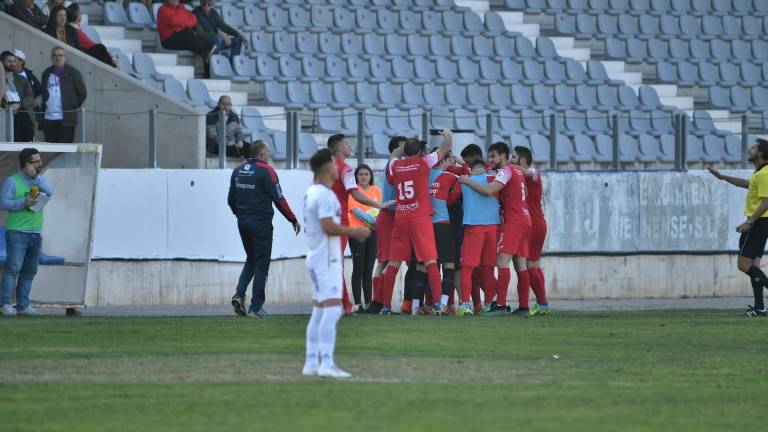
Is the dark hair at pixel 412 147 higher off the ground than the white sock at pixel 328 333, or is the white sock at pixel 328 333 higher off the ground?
the dark hair at pixel 412 147

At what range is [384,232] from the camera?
18016mm

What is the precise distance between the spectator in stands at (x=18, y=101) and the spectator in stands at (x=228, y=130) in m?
2.39

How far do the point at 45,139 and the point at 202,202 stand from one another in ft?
7.34

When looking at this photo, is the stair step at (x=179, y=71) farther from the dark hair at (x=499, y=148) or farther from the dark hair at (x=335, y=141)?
the dark hair at (x=499, y=148)

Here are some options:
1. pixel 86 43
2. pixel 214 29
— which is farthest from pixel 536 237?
pixel 214 29

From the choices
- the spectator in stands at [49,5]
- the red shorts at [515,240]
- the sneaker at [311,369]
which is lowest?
the sneaker at [311,369]

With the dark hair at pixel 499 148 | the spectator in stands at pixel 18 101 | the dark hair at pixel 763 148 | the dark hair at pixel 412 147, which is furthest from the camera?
the spectator in stands at pixel 18 101

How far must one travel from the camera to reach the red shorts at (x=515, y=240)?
17547 millimetres

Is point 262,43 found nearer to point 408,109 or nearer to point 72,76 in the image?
point 408,109

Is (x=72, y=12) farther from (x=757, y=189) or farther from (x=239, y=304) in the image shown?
(x=757, y=189)

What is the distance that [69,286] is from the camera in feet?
60.5

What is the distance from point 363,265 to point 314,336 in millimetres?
7767

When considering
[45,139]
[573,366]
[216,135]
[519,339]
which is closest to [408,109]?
[216,135]

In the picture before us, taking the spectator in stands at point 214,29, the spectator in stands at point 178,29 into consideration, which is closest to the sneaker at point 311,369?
the spectator in stands at point 178,29
